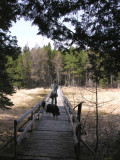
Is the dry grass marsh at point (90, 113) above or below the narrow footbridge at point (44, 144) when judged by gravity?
below

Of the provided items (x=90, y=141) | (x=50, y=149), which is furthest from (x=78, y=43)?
(x=90, y=141)

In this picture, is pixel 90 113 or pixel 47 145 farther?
pixel 90 113

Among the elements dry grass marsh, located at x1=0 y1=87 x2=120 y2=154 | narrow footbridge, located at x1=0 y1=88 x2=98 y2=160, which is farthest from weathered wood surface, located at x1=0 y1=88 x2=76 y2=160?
dry grass marsh, located at x1=0 y1=87 x2=120 y2=154

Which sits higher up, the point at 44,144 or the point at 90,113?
the point at 44,144

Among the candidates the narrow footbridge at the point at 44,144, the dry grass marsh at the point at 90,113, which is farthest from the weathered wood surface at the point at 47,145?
the dry grass marsh at the point at 90,113

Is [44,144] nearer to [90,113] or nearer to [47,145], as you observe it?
[47,145]

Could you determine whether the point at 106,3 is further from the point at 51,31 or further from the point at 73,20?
the point at 51,31

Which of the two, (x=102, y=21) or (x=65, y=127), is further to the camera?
(x=65, y=127)

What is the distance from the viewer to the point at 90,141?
721 centimetres

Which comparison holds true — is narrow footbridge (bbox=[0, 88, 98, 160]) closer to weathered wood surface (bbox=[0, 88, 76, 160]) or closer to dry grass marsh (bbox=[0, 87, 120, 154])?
weathered wood surface (bbox=[0, 88, 76, 160])

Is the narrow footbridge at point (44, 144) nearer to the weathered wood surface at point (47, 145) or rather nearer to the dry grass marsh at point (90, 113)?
the weathered wood surface at point (47, 145)

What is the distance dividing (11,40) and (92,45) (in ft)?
20.3

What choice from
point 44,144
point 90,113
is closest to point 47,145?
point 44,144

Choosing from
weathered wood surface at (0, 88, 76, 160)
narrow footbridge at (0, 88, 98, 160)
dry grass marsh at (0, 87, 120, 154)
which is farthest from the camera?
dry grass marsh at (0, 87, 120, 154)
